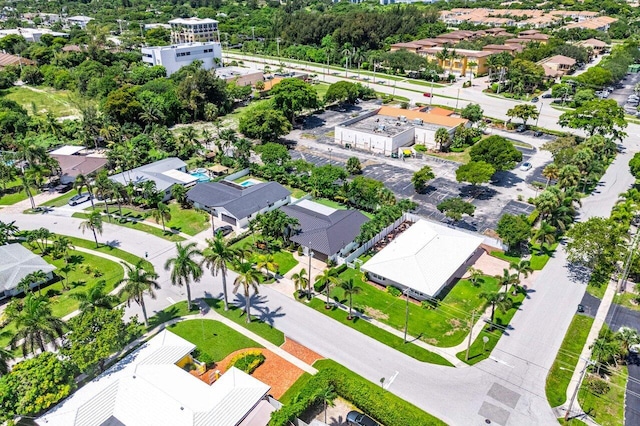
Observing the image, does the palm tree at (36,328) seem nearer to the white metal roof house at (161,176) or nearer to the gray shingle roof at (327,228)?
the gray shingle roof at (327,228)

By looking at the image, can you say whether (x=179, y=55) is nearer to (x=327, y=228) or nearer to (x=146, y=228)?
(x=146, y=228)

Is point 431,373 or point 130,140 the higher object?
point 130,140

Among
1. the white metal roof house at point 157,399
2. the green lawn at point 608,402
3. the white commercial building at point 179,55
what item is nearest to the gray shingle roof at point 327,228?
the white metal roof house at point 157,399

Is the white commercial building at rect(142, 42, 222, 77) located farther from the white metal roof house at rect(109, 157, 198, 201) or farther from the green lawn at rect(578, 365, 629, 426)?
the green lawn at rect(578, 365, 629, 426)

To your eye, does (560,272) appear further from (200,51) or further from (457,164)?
(200,51)

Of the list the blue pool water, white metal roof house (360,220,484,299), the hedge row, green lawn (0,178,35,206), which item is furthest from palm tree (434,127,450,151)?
green lawn (0,178,35,206)

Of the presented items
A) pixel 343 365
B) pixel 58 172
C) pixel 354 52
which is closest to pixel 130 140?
pixel 58 172
